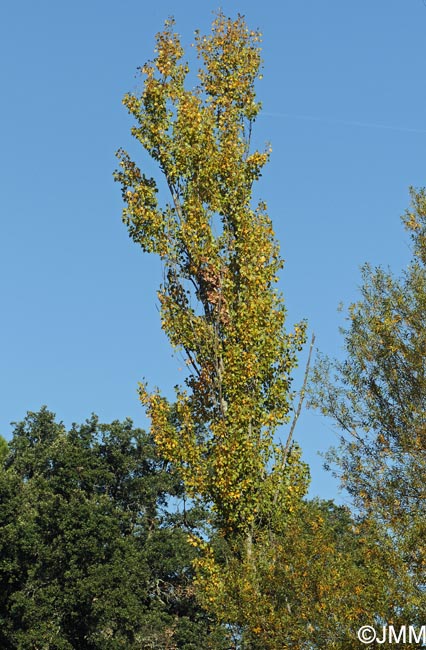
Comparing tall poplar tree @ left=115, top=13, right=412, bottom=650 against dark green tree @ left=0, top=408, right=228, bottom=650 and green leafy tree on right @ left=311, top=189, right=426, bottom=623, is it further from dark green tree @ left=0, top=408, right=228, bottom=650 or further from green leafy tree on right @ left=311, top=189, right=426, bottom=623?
dark green tree @ left=0, top=408, right=228, bottom=650

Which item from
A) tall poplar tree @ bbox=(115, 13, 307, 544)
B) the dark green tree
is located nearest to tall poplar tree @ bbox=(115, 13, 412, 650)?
tall poplar tree @ bbox=(115, 13, 307, 544)

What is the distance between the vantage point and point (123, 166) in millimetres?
24547

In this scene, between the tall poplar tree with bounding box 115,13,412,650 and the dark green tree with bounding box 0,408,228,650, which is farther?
the dark green tree with bounding box 0,408,228,650

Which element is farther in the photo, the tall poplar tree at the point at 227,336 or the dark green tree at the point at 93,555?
the dark green tree at the point at 93,555

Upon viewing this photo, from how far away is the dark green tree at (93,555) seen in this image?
128 feet

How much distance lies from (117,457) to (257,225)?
2444cm

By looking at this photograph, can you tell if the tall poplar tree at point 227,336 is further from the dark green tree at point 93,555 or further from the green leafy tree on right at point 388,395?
the dark green tree at point 93,555

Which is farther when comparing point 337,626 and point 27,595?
point 27,595

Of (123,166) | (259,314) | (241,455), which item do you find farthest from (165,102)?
(241,455)

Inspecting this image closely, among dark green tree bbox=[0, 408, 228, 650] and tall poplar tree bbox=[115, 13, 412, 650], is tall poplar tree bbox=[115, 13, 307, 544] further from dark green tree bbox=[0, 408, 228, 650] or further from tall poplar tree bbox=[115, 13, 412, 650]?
dark green tree bbox=[0, 408, 228, 650]

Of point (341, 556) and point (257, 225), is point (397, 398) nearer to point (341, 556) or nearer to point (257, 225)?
point (341, 556)

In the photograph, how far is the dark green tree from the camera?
39062mm

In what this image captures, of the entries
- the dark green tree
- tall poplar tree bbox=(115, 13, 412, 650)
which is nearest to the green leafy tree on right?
tall poplar tree bbox=(115, 13, 412, 650)

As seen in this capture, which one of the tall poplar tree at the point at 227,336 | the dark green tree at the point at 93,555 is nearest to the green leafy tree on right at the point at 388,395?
the tall poplar tree at the point at 227,336
